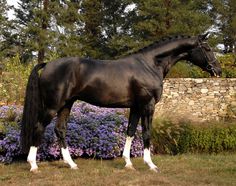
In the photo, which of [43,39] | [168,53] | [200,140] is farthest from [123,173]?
[43,39]

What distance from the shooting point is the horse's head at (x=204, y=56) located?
7023mm

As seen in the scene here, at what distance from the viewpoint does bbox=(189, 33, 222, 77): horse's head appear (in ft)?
23.0

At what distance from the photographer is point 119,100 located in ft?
21.7

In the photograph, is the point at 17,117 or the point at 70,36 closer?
the point at 17,117

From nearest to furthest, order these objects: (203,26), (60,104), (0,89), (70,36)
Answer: (60,104) → (0,89) → (203,26) → (70,36)

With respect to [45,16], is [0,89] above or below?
below

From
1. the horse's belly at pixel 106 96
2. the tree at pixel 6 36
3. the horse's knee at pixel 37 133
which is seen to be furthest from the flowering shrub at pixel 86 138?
the tree at pixel 6 36

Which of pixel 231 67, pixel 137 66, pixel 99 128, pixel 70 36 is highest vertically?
pixel 70 36

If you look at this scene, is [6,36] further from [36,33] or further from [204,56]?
[204,56]

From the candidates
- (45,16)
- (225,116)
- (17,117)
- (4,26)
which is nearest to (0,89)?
(17,117)

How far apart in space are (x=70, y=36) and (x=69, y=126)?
22602 mm

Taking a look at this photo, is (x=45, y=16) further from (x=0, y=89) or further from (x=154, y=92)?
(x=154, y=92)

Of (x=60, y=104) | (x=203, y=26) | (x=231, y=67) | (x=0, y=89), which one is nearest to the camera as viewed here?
(x=60, y=104)

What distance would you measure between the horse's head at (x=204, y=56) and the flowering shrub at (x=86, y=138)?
2463 millimetres
